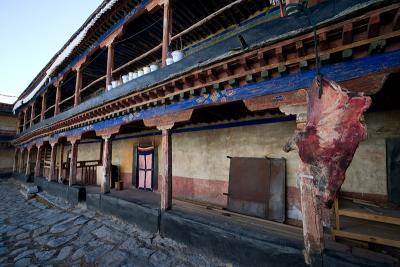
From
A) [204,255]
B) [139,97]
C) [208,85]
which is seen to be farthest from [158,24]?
[204,255]

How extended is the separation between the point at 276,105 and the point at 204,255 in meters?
3.12

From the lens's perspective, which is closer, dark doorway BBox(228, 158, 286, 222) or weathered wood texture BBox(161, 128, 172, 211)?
weathered wood texture BBox(161, 128, 172, 211)

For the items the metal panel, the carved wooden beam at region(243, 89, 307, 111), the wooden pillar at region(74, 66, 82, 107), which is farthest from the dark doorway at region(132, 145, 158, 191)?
the carved wooden beam at region(243, 89, 307, 111)

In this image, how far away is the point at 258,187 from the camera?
5.54 m

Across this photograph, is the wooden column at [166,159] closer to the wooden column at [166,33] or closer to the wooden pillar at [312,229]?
the wooden column at [166,33]

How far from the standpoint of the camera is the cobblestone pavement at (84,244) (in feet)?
13.5

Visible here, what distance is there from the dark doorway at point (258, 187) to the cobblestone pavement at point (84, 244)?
2038 millimetres

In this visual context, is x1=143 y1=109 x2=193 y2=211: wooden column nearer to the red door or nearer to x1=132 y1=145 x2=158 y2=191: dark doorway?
x1=132 y1=145 x2=158 y2=191: dark doorway

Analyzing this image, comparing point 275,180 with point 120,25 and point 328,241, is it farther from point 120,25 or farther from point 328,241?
Answer: point 120,25

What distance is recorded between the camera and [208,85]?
4.05 m

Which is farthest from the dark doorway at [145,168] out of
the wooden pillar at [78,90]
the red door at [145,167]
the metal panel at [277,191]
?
the metal panel at [277,191]

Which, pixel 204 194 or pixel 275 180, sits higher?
pixel 275 180

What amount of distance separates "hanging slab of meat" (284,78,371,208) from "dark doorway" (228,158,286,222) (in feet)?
11.7

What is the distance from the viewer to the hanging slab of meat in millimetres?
1665
